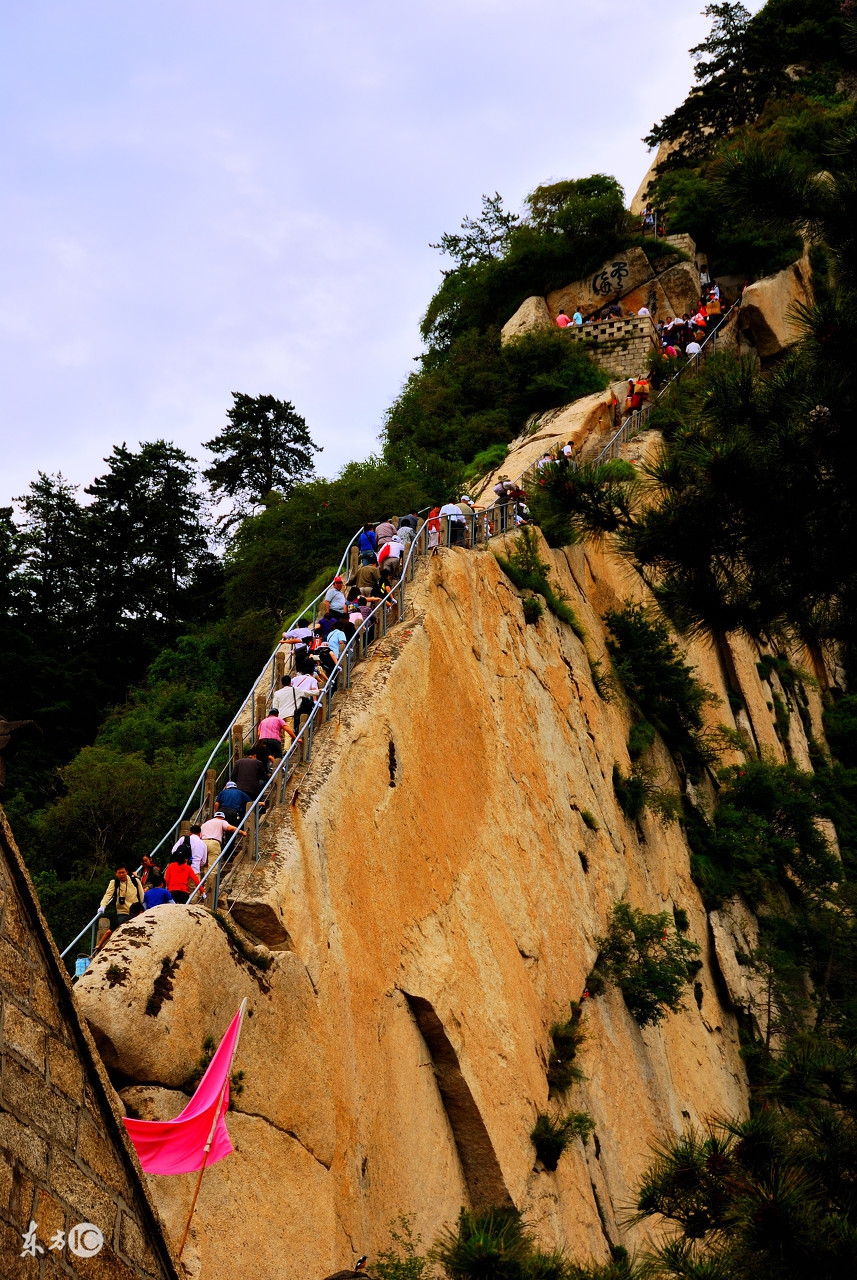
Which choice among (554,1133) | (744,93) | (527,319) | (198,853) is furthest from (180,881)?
(744,93)

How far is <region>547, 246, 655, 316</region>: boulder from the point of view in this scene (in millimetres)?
34469

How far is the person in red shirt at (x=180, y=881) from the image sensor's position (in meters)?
10.4

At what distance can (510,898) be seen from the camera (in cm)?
1580

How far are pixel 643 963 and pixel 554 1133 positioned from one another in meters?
4.43

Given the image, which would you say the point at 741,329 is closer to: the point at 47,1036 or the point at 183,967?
the point at 183,967

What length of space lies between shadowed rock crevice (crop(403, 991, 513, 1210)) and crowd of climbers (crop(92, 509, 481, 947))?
10.1 feet

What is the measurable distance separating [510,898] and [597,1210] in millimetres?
3861

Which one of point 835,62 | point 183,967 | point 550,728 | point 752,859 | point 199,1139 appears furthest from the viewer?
point 835,62

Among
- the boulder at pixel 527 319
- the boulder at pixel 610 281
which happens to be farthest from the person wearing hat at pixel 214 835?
the boulder at pixel 610 281

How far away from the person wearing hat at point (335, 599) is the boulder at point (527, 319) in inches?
650

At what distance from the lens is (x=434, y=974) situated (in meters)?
13.1

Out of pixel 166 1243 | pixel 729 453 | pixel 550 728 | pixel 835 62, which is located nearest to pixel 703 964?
pixel 550 728

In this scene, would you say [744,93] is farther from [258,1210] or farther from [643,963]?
[258,1210]

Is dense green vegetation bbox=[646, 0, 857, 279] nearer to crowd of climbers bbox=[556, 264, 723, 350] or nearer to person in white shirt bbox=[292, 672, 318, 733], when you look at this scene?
crowd of climbers bbox=[556, 264, 723, 350]
